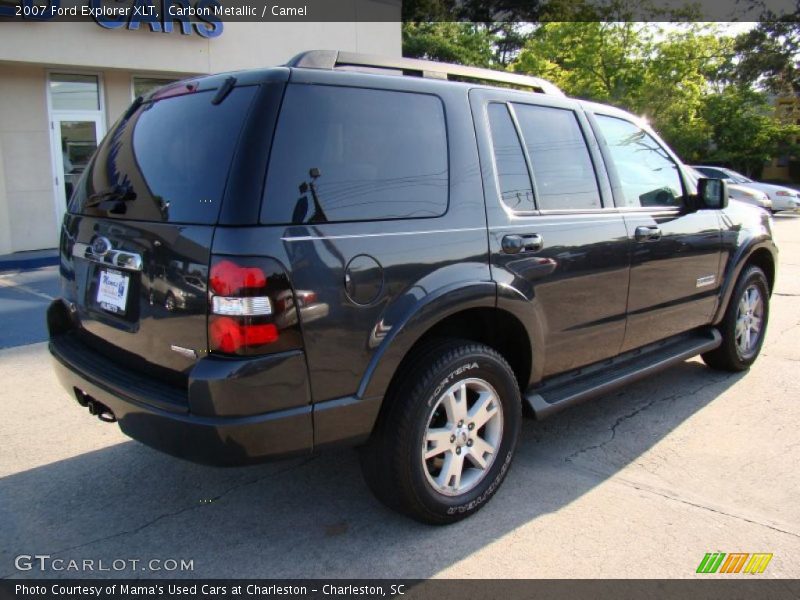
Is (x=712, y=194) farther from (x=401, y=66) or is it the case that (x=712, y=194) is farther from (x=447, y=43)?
Answer: (x=447, y=43)

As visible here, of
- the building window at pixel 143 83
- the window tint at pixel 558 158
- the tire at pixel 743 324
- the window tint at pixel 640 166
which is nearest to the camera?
the window tint at pixel 558 158

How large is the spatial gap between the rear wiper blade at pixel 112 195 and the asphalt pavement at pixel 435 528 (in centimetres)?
144

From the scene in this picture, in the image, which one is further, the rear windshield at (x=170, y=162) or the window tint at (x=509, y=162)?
the window tint at (x=509, y=162)

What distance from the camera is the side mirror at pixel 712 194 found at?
172 inches

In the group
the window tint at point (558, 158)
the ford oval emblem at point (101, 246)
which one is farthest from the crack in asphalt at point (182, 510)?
the window tint at point (558, 158)

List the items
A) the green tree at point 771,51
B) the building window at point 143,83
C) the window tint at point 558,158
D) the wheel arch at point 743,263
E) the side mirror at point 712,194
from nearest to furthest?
the window tint at point 558,158, the side mirror at point 712,194, the wheel arch at point 743,263, the building window at point 143,83, the green tree at point 771,51

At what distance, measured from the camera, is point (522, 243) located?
3139 mm

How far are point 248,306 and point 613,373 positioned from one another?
238 cm

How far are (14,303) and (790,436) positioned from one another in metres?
7.70

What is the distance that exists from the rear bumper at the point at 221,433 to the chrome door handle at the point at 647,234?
2327 millimetres

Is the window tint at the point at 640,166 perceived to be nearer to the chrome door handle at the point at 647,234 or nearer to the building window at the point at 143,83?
the chrome door handle at the point at 647,234

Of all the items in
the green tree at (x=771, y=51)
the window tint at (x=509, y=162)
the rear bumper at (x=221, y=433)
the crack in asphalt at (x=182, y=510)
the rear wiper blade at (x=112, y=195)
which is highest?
the green tree at (x=771, y=51)

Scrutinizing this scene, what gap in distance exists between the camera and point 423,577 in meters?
2.65

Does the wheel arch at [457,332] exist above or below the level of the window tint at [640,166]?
below
